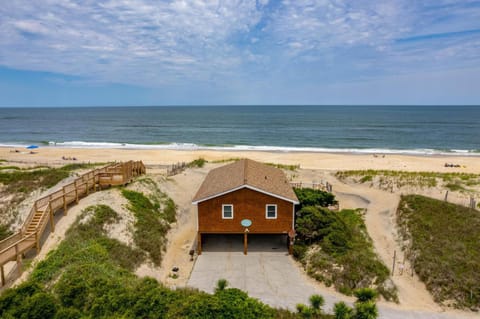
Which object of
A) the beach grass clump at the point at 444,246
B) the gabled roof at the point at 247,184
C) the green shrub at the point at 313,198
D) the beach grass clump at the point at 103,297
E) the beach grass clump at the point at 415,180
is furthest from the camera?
the beach grass clump at the point at 415,180

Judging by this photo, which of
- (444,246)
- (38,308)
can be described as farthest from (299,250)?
(38,308)

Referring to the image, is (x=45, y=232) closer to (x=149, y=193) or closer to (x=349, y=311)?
(x=149, y=193)

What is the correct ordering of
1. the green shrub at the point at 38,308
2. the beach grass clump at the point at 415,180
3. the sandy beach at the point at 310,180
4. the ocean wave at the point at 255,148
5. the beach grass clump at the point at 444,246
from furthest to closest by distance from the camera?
the ocean wave at the point at 255,148
the beach grass clump at the point at 415,180
the sandy beach at the point at 310,180
the beach grass clump at the point at 444,246
the green shrub at the point at 38,308

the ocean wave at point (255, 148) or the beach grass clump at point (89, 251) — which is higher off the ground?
the ocean wave at point (255, 148)

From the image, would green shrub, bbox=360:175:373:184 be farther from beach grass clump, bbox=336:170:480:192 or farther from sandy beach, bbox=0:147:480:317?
sandy beach, bbox=0:147:480:317

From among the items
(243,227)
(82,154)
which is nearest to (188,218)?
(243,227)

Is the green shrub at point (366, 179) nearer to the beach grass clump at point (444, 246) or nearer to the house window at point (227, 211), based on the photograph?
the beach grass clump at point (444, 246)

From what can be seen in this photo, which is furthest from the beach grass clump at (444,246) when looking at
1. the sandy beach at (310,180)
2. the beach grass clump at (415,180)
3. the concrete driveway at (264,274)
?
the beach grass clump at (415,180)
